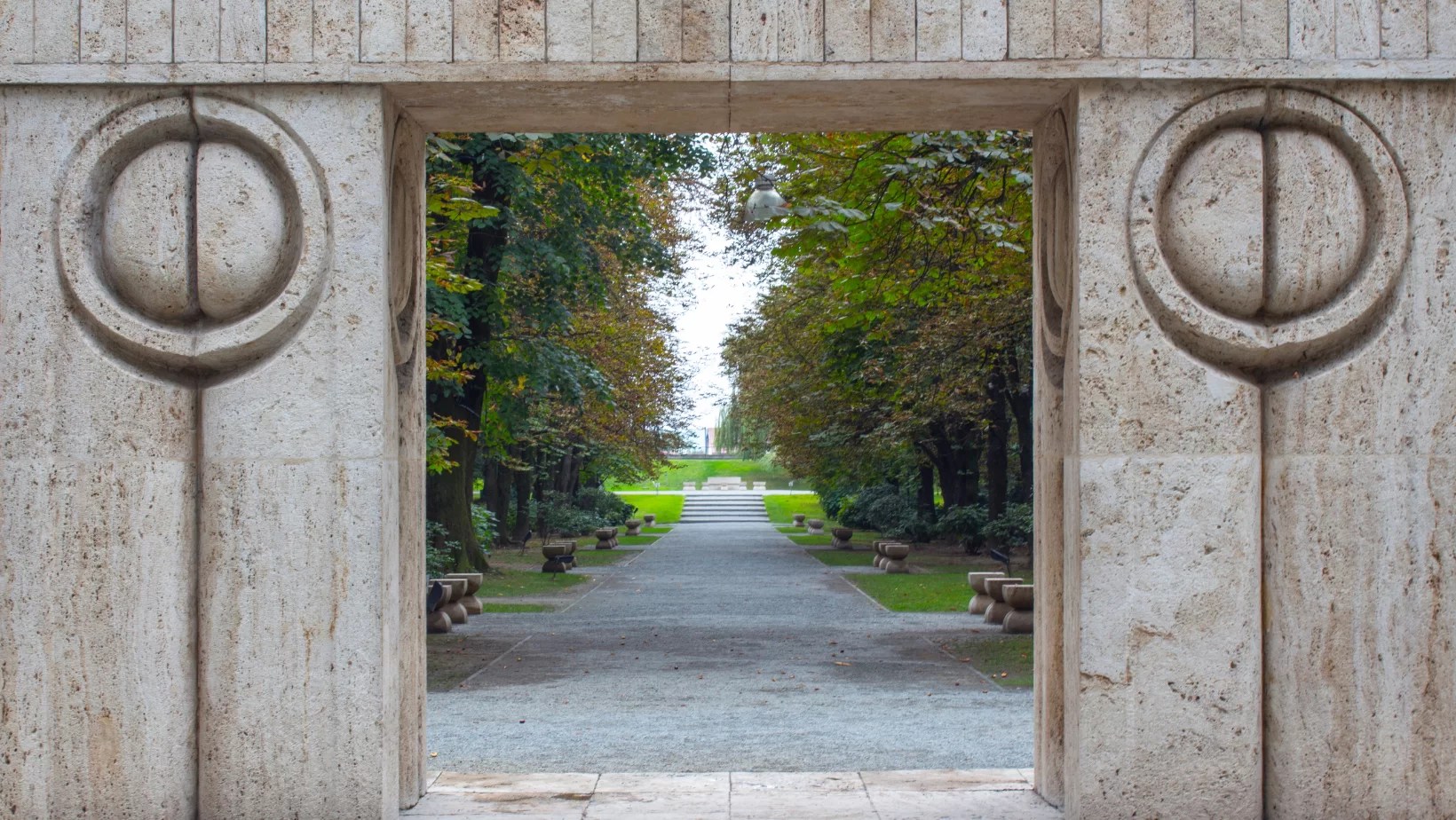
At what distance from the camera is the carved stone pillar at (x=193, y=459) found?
5.39m

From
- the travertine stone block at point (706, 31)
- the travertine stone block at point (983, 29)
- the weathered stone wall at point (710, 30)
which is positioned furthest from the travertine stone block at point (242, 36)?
the travertine stone block at point (983, 29)

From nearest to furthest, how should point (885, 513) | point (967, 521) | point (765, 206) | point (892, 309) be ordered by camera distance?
1. point (765, 206)
2. point (892, 309)
3. point (967, 521)
4. point (885, 513)

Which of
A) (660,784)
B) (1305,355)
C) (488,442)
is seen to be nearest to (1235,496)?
(1305,355)

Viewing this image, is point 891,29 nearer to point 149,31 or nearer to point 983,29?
point 983,29

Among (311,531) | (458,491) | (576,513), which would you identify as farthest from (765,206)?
(576,513)

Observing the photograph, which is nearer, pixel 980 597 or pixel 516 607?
pixel 980 597

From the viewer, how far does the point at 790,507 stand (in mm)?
64688

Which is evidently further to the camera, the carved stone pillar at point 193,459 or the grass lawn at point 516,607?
Result: the grass lawn at point 516,607

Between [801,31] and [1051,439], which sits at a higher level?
[801,31]

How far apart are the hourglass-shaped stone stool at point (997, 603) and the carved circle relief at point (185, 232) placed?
1277cm

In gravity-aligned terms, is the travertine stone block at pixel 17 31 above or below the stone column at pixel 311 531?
above

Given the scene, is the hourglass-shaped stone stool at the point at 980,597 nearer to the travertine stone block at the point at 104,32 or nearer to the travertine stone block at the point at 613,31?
the travertine stone block at the point at 613,31

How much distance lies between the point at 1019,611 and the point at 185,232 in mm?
12617

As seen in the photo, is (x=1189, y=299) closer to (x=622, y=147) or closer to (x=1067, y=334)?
(x=1067, y=334)
